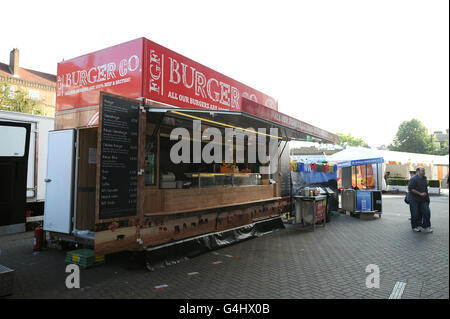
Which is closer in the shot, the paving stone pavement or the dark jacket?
the paving stone pavement

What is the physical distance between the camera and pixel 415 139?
49.5 metres

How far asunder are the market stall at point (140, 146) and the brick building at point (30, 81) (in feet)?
115

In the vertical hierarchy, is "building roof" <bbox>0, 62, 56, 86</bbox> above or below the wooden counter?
above

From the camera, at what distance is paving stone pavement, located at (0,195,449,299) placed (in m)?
3.93

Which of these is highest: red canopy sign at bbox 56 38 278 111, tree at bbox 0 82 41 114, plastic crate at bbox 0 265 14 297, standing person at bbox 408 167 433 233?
tree at bbox 0 82 41 114

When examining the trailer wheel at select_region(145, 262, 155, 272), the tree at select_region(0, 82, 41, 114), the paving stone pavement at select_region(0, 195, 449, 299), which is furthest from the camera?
the tree at select_region(0, 82, 41, 114)

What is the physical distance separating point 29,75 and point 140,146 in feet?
142

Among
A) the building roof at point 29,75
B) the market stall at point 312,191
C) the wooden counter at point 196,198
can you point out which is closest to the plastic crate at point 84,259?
the wooden counter at point 196,198

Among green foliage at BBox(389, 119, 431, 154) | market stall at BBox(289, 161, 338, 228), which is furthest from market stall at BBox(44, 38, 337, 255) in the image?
green foliage at BBox(389, 119, 431, 154)

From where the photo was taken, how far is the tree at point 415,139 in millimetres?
49250

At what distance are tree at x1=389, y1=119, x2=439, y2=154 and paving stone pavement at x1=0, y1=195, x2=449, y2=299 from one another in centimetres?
4938

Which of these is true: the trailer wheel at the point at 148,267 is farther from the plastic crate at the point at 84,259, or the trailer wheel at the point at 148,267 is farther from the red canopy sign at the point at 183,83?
the red canopy sign at the point at 183,83

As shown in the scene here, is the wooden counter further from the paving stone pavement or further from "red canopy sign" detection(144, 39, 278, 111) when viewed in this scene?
"red canopy sign" detection(144, 39, 278, 111)
